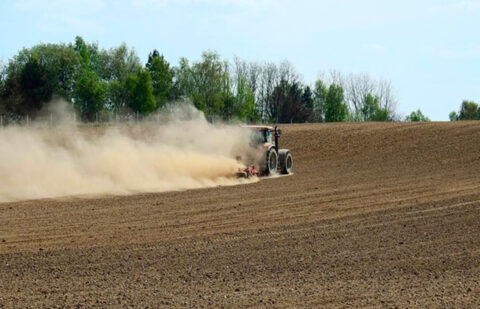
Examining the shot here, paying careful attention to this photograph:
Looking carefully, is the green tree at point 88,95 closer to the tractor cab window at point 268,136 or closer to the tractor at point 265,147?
the tractor at point 265,147

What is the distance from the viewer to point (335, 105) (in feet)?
429

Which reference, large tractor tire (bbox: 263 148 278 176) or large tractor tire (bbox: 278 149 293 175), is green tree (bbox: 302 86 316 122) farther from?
large tractor tire (bbox: 263 148 278 176)

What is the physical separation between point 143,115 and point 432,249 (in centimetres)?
7160

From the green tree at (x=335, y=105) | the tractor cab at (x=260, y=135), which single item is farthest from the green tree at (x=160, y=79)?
the tractor cab at (x=260, y=135)

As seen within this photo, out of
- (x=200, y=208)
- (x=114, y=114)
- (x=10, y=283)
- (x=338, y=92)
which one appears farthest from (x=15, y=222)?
(x=338, y=92)

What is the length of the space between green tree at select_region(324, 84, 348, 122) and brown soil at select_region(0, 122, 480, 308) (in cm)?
10093

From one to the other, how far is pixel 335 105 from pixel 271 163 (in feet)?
314

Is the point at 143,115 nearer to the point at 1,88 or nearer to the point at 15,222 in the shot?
the point at 1,88

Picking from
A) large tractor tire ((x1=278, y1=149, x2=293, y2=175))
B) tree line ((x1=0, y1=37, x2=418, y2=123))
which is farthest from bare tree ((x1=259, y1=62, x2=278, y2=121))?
large tractor tire ((x1=278, y1=149, x2=293, y2=175))

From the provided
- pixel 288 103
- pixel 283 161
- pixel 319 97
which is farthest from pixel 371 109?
pixel 283 161

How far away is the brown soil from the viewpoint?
37.3 ft

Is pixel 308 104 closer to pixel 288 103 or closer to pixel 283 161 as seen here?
pixel 288 103

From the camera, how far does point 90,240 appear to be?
54.9 feet

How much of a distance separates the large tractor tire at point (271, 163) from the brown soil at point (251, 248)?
5871 mm
